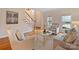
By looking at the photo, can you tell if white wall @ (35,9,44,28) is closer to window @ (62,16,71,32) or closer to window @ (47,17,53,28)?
window @ (47,17,53,28)

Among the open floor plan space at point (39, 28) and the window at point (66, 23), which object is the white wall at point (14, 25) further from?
the window at point (66, 23)

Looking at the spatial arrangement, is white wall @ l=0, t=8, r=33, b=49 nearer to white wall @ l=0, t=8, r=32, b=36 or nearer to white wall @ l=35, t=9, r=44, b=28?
white wall @ l=0, t=8, r=32, b=36

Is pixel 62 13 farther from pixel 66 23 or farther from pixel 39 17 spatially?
pixel 39 17

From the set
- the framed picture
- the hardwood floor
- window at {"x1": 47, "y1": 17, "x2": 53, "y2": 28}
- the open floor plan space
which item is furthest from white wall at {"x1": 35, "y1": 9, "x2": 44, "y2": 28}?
the hardwood floor

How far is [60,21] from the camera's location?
88.0 inches

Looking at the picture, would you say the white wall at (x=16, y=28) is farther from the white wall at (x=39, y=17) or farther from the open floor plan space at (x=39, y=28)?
the white wall at (x=39, y=17)

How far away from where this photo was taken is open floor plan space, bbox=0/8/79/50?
2205 mm

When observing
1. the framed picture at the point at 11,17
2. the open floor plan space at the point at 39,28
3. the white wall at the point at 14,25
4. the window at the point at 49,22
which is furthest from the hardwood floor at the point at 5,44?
the window at the point at 49,22

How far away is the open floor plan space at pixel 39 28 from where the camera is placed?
2205 millimetres

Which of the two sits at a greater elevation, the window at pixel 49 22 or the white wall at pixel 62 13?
the white wall at pixel 62 13

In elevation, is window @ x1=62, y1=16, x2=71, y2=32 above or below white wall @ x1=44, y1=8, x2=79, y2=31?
below

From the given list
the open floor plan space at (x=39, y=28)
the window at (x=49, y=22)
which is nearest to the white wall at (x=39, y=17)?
the open floor plan space at (x=39, y=28)

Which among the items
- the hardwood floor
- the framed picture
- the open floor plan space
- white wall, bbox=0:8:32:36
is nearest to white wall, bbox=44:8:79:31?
the open floor plan space

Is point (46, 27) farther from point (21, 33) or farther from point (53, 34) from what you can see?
point (21, 33)
